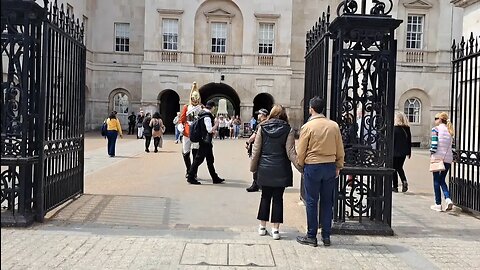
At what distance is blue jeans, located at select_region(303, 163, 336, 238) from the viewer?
22.1ft

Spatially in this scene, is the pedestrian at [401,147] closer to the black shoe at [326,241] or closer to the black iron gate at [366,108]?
the black iron gate at [366,108]

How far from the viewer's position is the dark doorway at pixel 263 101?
38684 millimetres

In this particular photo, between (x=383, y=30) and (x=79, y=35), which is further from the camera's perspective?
(x=79, y=35)

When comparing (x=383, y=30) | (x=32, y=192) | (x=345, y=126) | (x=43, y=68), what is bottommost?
(x=32, y=192)

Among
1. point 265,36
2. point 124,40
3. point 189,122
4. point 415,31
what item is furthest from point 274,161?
→ point 124,40

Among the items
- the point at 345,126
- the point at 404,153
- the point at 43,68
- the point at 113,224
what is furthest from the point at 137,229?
the point at 404,153

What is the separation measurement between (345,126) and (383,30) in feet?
4.80

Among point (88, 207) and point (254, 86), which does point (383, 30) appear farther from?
point (254, 86)

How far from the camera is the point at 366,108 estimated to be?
7637 mm

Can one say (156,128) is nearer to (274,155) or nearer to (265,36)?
(274,155)

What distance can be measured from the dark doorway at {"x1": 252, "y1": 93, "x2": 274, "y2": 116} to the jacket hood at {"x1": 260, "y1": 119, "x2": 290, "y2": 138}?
101ft

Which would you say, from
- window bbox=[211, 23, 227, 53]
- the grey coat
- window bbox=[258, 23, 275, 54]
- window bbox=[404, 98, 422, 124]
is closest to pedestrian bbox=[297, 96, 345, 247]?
the grey coat

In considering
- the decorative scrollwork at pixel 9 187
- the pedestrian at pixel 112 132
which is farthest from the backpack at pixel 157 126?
the decorative scrollwork at pixel 9 187

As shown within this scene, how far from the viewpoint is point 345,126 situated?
766 cm
